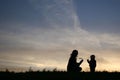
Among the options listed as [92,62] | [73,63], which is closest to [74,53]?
[73,63]

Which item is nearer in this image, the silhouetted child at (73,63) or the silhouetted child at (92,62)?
the silhouetted child at (73,63)
